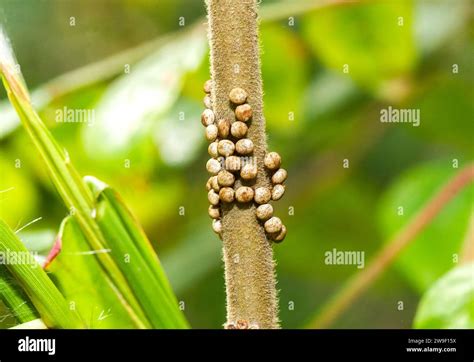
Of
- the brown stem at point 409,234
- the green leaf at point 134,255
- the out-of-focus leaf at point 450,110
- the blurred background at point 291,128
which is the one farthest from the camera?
the out-of-focus leaf at point 450,110

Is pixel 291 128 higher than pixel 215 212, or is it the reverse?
pixel 291 128

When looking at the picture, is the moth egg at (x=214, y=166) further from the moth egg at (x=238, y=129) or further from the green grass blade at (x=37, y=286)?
the green grass blade at (x=37, y=286)

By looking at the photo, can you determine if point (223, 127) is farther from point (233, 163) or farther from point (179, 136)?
point (179, 136)

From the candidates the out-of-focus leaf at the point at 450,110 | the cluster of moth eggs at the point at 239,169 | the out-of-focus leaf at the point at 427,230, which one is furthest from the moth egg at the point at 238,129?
the out-of-focus leaf at the point at 450,110

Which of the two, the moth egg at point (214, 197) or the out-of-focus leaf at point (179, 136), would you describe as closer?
the moth egg at point (214, 197)

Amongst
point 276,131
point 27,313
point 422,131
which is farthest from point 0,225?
point 422,131

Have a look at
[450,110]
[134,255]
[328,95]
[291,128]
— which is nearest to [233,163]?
[134,255]

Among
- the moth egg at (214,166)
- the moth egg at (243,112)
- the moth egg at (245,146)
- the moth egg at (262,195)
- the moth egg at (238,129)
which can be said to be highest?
the moth egg at (243,112)

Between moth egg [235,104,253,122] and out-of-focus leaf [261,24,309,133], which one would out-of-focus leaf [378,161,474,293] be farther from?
moth egg [235,104,253,122]
